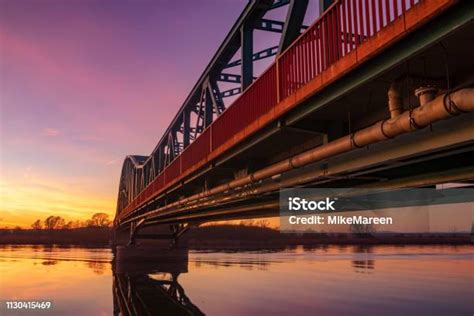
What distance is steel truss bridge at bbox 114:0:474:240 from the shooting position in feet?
18.9

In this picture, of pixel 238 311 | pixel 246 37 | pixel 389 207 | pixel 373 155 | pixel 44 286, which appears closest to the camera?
pixel 373 155

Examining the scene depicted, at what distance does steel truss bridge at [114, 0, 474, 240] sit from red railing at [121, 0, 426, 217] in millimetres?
23

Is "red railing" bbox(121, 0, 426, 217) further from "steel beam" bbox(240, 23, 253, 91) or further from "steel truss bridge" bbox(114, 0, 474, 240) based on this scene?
"steel beam" bbox(240, 23, 253, 91)

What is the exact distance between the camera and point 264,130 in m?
11.5

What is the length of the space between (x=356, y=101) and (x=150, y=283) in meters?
40.2

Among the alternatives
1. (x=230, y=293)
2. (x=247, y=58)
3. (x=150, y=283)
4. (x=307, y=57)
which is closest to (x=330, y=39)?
(x=307, y=57)

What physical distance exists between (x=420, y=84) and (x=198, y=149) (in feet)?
39.0

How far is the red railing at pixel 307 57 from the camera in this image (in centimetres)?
678

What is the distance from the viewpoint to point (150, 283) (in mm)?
44469

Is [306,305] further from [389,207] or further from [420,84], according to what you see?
[420,84]

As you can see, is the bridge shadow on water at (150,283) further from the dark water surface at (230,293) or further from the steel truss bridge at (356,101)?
the steel truss bridge at (356,101)

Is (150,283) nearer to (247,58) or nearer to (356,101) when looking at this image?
(247,58)

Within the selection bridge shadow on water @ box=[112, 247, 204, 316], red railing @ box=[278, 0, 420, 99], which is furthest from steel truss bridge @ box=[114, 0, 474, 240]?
bridge shadow on water @ box=[112, 247, 204, 316]

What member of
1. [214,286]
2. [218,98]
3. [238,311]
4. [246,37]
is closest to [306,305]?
[238,311]
